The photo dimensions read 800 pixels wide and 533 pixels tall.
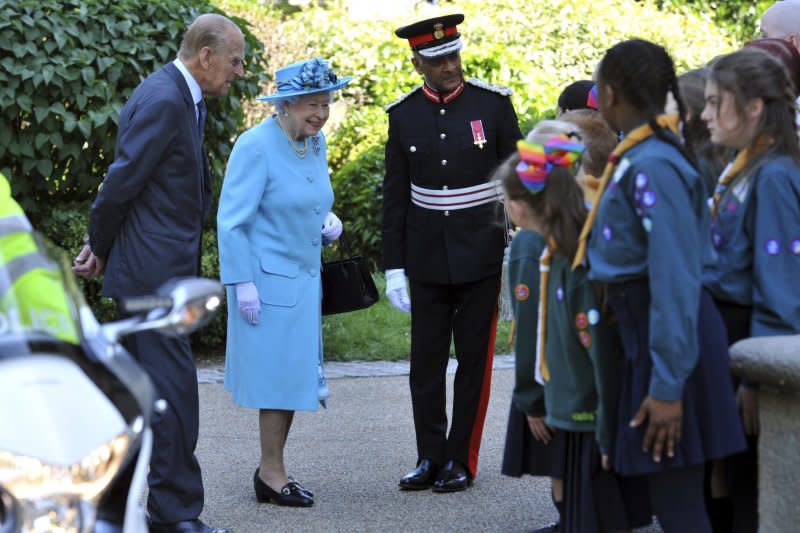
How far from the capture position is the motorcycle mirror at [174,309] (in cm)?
296

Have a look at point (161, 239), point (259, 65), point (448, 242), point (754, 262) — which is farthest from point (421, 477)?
point (259, 65)

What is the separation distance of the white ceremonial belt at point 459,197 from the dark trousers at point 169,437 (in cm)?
141

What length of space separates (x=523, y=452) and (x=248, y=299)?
160 cm

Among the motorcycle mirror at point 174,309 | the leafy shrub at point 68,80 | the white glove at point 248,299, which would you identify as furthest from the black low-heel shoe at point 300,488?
the leafy shrub at point 68,80

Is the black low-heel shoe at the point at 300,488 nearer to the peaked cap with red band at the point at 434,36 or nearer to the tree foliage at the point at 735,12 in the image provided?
the peaked cap with red band at the point at 434,36

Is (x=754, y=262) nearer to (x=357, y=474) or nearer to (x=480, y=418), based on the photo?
(x=480, y=418)

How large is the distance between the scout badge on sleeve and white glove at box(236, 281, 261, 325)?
46.4 inches

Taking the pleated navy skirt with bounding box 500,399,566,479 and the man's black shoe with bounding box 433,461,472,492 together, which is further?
the man's black shoe with bounding box 433,461,472,492

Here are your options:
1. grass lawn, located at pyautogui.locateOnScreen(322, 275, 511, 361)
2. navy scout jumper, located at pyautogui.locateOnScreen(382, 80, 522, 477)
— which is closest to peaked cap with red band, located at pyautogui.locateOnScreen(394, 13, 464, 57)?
navy scout jumper, located at pyautogui.locateOnScreen(382, 80, 522, 477)

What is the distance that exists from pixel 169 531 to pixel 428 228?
177cm

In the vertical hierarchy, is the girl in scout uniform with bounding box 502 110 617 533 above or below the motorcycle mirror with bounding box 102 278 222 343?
below

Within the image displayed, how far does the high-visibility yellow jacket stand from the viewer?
281cm

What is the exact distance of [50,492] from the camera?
2.54 m

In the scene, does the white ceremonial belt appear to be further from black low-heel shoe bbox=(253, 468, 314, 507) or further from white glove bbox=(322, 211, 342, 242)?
black low-heel shoe bbox=(253, 468, 314, 507)
